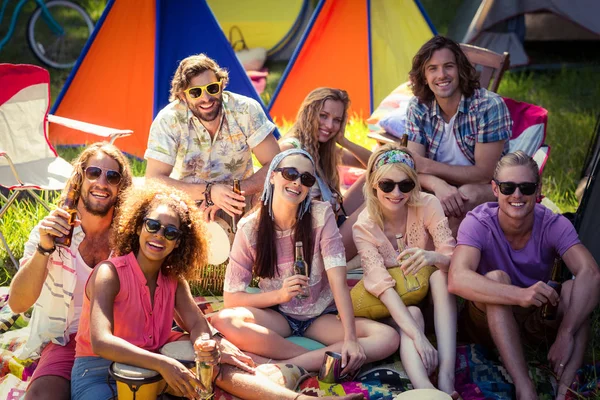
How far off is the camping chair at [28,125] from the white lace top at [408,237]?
74.6 inches

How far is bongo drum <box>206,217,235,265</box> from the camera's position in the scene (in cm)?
438

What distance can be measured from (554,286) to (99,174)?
204 cm

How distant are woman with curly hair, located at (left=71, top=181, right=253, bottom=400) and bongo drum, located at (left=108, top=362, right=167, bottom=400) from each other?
34mm

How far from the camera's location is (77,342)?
3414 millimetres

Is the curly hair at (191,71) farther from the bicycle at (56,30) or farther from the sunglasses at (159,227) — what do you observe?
the bicycle at (56,30)

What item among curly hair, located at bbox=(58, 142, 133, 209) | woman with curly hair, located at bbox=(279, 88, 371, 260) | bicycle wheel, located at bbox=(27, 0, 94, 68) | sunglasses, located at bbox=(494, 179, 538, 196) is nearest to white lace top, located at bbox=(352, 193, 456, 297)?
sunglasses, located at bbox=(494, 179, 538, 196)

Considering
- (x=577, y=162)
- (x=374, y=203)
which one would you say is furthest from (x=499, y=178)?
(x=577, y=162)

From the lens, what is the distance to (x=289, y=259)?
3.93m

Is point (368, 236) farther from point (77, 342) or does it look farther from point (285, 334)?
point (77, 342)

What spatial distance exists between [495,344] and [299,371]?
35.3 inches

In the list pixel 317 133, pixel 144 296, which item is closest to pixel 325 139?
pixel 317 133

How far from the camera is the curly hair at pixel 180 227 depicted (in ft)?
11.5

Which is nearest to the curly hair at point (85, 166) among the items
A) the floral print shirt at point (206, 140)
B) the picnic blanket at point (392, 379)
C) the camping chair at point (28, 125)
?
the floral print shirt at point (206, 140)

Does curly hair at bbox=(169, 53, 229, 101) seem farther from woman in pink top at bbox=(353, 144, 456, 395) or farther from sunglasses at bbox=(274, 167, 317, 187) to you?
woman in pink top at bbox=(353, 144, 456, 395)
